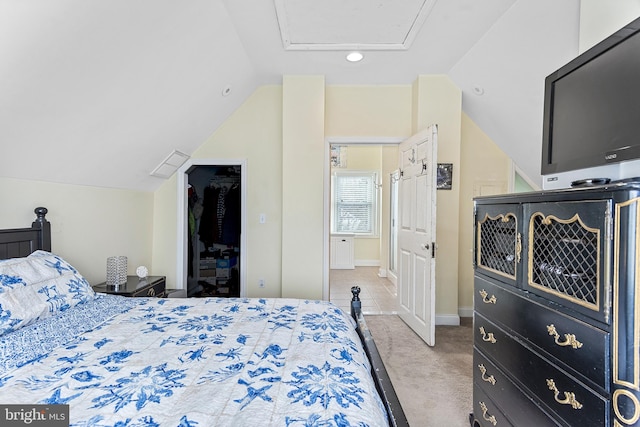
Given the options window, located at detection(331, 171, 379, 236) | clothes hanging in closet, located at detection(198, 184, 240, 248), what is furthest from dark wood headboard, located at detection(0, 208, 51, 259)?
window, located at detection(331, 171, 379, 236)

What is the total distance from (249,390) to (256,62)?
3.12m

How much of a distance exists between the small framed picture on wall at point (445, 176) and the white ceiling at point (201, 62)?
634 millimetres

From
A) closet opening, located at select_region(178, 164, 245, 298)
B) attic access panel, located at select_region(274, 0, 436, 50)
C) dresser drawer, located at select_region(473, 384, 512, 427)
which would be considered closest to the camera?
dresser drawer, located at select_region(473, 384, 512, 427)

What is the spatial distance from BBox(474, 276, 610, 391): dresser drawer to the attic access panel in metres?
2.06

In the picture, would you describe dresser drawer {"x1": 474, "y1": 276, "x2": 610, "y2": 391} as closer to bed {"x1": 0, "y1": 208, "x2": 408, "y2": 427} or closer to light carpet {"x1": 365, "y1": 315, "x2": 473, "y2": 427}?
bed {"x1": 0, "y1": 208, "x2": 408, "y2": 427}

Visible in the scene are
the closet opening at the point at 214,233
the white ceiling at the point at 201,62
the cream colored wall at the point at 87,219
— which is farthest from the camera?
the closet opening at the point at 214,233

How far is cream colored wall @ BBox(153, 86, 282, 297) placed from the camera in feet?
12.3

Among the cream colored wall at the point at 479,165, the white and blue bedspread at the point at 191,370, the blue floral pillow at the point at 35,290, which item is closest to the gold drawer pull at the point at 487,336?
the white and blue bedspread at the point at 191,370

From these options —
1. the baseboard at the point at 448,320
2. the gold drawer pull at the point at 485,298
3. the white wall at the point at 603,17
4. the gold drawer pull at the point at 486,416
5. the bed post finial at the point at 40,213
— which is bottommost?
the baseboard at the point at 448,320

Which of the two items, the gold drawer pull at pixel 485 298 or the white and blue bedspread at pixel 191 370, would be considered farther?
the gold drawer pull at pixel 485 298

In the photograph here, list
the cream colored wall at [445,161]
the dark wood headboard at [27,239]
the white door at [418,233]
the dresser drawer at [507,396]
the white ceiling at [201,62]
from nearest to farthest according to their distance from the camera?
the dresser drawer at [507,396] < the white ceiling at [201,62] < the dark wood headboard at [27,239] < the white door at [418,233] < the cream colored wall at [445,161]

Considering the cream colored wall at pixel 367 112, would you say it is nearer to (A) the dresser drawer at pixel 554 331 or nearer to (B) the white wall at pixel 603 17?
(B) the white wall at pixel 603 17

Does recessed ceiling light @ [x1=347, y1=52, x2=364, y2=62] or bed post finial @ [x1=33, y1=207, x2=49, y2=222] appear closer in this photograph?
bed post finial @ [x1=33, y1=207, x2=49, y2=222]

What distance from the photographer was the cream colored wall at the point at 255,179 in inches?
148
